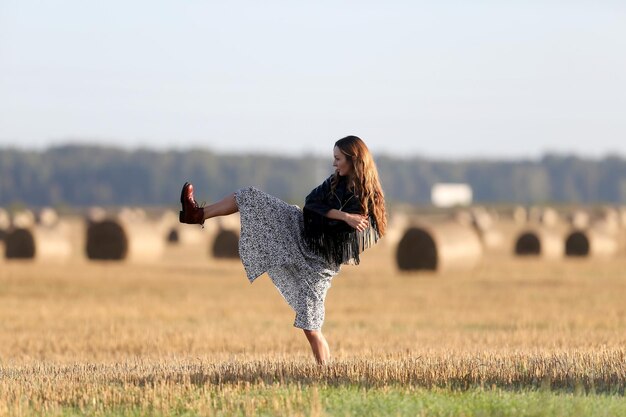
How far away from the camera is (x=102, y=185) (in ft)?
606

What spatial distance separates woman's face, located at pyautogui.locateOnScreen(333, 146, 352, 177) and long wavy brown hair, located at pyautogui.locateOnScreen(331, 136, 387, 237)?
2cm

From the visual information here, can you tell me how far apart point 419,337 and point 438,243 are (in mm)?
14940

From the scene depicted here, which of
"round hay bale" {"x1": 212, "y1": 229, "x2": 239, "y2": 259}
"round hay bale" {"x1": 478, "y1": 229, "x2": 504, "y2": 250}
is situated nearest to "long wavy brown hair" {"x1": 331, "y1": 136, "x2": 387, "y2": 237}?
"round hay bale" {"x1": 212, "y1": 229, "x2": 239, "y2": 259}

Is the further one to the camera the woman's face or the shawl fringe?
the shawl fringe

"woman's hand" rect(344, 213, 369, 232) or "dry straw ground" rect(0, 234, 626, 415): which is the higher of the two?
"woman's hand" rect(344, 213, 369, 232)

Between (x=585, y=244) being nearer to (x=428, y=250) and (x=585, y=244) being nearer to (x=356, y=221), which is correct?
(x=428, y=250)

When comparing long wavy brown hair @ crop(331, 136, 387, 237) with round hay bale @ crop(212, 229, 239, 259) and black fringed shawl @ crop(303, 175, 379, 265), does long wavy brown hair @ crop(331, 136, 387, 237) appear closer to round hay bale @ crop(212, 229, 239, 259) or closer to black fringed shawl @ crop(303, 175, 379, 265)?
black fringed shawl @ crop(303, 175, 379, 265)

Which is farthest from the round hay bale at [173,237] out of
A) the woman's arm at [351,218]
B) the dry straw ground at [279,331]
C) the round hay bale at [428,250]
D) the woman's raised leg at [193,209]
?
the woman's arm at [351,218]

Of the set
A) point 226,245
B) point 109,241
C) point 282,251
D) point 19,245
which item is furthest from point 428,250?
point 282,251

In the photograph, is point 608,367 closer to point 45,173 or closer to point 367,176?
point 367,176

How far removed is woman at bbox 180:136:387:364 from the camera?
1002 centimetres

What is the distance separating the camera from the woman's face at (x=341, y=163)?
9992 millimetres

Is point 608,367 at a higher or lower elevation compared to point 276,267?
lower

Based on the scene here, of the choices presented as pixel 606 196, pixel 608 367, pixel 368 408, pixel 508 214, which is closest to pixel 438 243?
pixel 608 367
